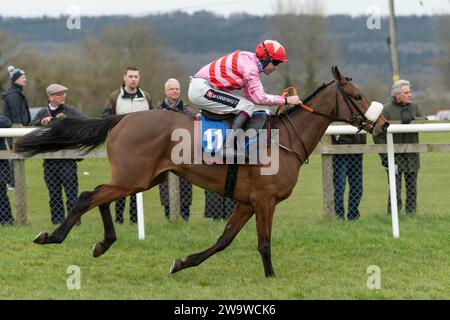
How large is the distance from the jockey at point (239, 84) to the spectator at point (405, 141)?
116 inches

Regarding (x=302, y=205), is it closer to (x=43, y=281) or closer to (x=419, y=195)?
(x=419, y=195)

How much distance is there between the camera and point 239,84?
658 centimetres

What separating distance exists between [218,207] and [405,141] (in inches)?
95.2

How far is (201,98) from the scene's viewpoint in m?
6.61

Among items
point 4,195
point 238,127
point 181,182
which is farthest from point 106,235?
point 4,195

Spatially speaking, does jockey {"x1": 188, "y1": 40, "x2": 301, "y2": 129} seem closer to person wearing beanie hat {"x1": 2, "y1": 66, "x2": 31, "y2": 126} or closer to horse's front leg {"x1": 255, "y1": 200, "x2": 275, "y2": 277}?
horse's front leg {"x1": 255, "y1": 200, "x2": 275, "y2": 277}

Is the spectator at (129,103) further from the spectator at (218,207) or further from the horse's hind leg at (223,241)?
the horse's hind leg at (223,241)

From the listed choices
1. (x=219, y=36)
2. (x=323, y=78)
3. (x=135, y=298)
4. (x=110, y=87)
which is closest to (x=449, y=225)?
(x=135, y=298)

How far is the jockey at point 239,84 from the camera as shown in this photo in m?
6.45

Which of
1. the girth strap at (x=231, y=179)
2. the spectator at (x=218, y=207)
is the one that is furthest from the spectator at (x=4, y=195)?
the girth strap at (x=231, y=179)

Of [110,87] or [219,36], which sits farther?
[219,36]

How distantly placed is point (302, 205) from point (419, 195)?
1909mm

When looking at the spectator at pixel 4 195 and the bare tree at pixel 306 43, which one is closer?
the spectator at pixel 4 195

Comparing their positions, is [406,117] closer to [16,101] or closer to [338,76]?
[338,76]
